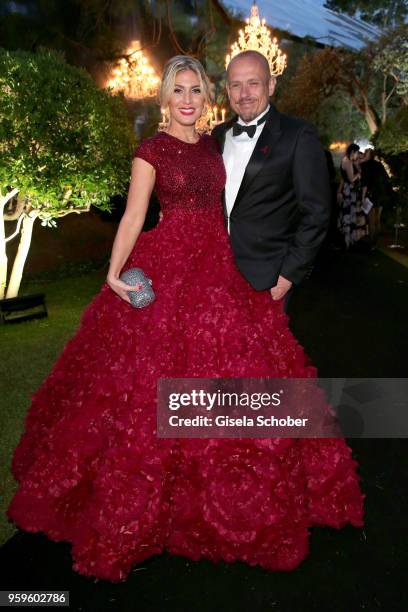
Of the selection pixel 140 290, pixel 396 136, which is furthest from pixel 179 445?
pixel 396 136

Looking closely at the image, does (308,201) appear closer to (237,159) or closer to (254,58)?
(237,159)

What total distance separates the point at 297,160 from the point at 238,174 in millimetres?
332

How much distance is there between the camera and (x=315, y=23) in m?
38.3

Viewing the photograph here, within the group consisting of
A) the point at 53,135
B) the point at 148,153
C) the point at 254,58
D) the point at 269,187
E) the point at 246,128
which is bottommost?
the point at 53,135

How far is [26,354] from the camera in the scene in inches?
264

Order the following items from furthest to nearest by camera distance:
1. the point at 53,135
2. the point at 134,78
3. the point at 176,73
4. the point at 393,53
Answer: the point at 393,53, the point at 134,78, the point at 53,135, the point at 176,73

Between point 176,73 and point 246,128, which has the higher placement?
point 176,73

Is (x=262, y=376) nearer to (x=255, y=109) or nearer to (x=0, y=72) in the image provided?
(x=255, y=109)

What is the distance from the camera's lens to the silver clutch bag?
278 cm

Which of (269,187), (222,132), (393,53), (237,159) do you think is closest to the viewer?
(269,187)

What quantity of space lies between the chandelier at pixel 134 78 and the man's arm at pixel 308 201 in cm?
1748

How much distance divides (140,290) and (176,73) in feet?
3.62

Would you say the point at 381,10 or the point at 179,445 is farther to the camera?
the point at 381,10

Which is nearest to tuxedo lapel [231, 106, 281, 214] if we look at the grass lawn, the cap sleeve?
the cap sleeve
